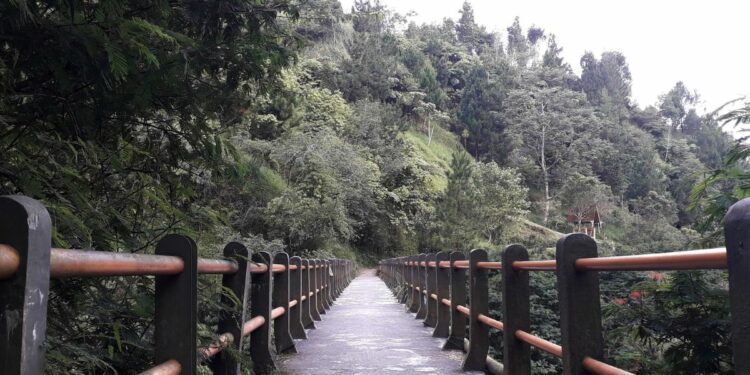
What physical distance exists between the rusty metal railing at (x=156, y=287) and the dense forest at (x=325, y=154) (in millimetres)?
202

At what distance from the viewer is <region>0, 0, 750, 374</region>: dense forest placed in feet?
9.68

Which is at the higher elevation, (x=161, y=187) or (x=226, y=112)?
(x=226, y=112)

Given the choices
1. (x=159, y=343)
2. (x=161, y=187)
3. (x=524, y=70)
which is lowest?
(x=159, y=343)

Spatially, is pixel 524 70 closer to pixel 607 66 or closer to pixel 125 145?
pixel 607 66

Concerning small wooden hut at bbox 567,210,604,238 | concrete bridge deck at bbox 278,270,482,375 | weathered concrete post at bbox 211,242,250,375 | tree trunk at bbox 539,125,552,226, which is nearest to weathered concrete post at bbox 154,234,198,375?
weathered concrete post at bbox 211,242,250,375

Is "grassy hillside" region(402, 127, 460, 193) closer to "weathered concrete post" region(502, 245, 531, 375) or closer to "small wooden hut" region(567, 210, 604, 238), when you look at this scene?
"small wooden hut" region(567, 210, 604, 238)

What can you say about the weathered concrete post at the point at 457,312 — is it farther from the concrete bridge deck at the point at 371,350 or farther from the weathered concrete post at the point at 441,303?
the weathered concrete post at the point at 441,303

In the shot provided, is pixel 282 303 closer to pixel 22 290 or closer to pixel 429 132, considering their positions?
pixel 22 290

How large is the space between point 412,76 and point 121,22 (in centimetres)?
6997

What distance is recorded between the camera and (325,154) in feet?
100

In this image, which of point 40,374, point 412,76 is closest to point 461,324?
point 40,374

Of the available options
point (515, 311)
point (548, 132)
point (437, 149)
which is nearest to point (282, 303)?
point (515, 311)

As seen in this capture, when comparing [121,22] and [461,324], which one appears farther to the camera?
[461,324]

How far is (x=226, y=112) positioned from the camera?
4.56 m
